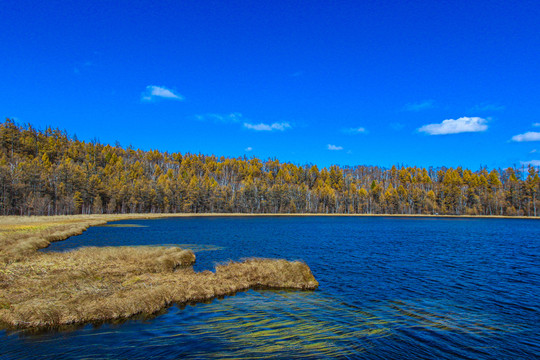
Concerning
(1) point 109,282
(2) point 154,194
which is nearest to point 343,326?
(1) point 109,282

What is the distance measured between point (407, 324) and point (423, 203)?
195057 mm

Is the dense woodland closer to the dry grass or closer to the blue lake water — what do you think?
the dry grass

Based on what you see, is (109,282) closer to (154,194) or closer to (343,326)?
(343,326)

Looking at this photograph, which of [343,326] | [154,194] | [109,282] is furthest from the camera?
[154,194]

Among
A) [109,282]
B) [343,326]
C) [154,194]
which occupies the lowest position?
[343,326]

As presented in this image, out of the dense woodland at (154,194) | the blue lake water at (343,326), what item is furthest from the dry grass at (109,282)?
the dense woodland at (154,194)

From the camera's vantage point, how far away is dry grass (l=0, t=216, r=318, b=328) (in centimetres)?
1460

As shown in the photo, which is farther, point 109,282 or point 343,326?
point 109,282

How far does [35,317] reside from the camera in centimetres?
1378

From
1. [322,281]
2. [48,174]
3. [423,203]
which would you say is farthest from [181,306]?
[423,203]

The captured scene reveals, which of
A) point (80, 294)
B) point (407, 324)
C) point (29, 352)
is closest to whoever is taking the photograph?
point (29, 352)

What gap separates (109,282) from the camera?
20.0m

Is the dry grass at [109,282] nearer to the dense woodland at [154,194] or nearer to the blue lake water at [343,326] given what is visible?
the blue lake water at [343,326]

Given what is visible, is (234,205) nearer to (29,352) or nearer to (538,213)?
(538,213)
